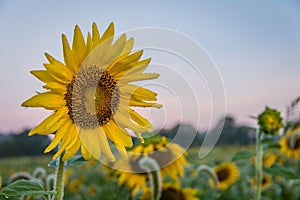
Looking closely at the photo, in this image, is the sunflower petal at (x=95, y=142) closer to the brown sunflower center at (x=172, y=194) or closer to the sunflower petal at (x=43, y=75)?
the sunflower petal at (x=43, y=75)

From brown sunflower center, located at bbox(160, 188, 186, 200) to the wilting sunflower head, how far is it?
1.20ft

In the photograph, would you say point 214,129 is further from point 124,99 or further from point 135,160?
point 135,160

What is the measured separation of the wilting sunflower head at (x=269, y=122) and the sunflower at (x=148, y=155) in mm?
300

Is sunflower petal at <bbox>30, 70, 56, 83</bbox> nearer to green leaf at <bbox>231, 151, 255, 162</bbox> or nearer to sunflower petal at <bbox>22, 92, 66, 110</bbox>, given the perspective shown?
sunflower petal at <bbox>22, 92, 66, 110</bbox>

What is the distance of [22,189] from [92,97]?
212 millimetres

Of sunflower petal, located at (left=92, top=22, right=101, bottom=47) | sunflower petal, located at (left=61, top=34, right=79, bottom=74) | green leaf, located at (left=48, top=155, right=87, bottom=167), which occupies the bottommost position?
green leaf, located at (left=48, top=155, right=87, bottom=167)

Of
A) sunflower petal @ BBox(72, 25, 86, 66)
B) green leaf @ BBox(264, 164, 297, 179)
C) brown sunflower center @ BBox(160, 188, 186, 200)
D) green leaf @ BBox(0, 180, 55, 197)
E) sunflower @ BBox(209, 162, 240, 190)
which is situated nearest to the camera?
green leaf @ BBox(0, 180, 55, 197)

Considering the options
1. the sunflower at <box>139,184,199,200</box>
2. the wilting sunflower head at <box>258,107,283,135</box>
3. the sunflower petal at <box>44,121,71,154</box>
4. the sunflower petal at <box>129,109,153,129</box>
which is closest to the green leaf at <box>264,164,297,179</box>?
the wilting sunflower head at <box>258,107,283,135</box>

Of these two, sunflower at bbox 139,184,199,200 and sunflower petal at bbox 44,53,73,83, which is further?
sunflower at bbox 139,184,199,200

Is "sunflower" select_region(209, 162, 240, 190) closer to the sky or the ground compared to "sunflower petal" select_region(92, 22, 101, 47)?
closer to the ground

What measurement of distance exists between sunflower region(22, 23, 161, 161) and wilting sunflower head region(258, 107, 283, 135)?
821mm

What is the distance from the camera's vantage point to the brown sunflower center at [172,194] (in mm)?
1525

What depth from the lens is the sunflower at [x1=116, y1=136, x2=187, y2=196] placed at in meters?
1.60

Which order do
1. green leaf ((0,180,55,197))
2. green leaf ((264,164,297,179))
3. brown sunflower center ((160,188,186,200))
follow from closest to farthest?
green leaf ((0,180,55,197)), green leaf ((264,164,297,179)), brown sunflower center ((160,188,186,200))
